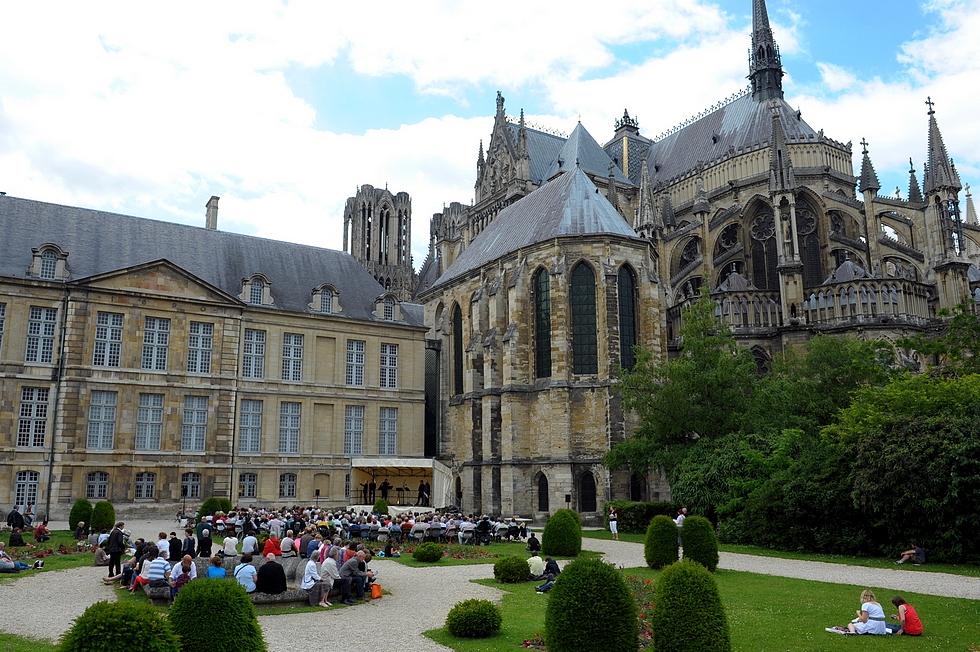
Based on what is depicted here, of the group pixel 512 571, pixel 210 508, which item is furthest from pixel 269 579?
pixel 210 508

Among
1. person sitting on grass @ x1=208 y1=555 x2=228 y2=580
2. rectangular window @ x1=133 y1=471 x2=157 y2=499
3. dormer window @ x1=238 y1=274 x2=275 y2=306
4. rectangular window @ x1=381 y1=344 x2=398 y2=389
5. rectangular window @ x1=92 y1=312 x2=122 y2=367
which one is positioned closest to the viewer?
person sitting on grass @ x1=208 y1=555 x2=228 y2=580

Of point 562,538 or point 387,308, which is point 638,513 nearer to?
point 562,538

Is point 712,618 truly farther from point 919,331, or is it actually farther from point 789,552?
point 919,331

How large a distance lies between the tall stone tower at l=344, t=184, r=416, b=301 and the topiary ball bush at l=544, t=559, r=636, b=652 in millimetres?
64183

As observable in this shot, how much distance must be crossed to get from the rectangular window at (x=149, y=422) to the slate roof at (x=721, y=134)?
38.3 m

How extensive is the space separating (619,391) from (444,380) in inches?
515

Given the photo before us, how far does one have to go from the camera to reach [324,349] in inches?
1567

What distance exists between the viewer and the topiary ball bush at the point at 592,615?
8672mm

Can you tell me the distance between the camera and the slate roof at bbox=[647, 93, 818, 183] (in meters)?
51.4

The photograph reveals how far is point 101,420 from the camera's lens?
33594 mm

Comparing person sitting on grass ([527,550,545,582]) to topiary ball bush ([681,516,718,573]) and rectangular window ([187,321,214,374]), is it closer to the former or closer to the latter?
topiary ball bush ([681,516,718,573])

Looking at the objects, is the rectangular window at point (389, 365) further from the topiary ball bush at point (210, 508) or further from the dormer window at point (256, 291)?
the topiary ball bush at point (210, 508)

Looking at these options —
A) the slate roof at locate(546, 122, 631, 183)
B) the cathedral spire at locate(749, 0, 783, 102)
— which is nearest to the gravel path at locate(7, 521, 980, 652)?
the slate roof at locate(546, 122, 631, 183)

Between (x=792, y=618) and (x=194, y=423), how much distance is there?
30110 millimetres
